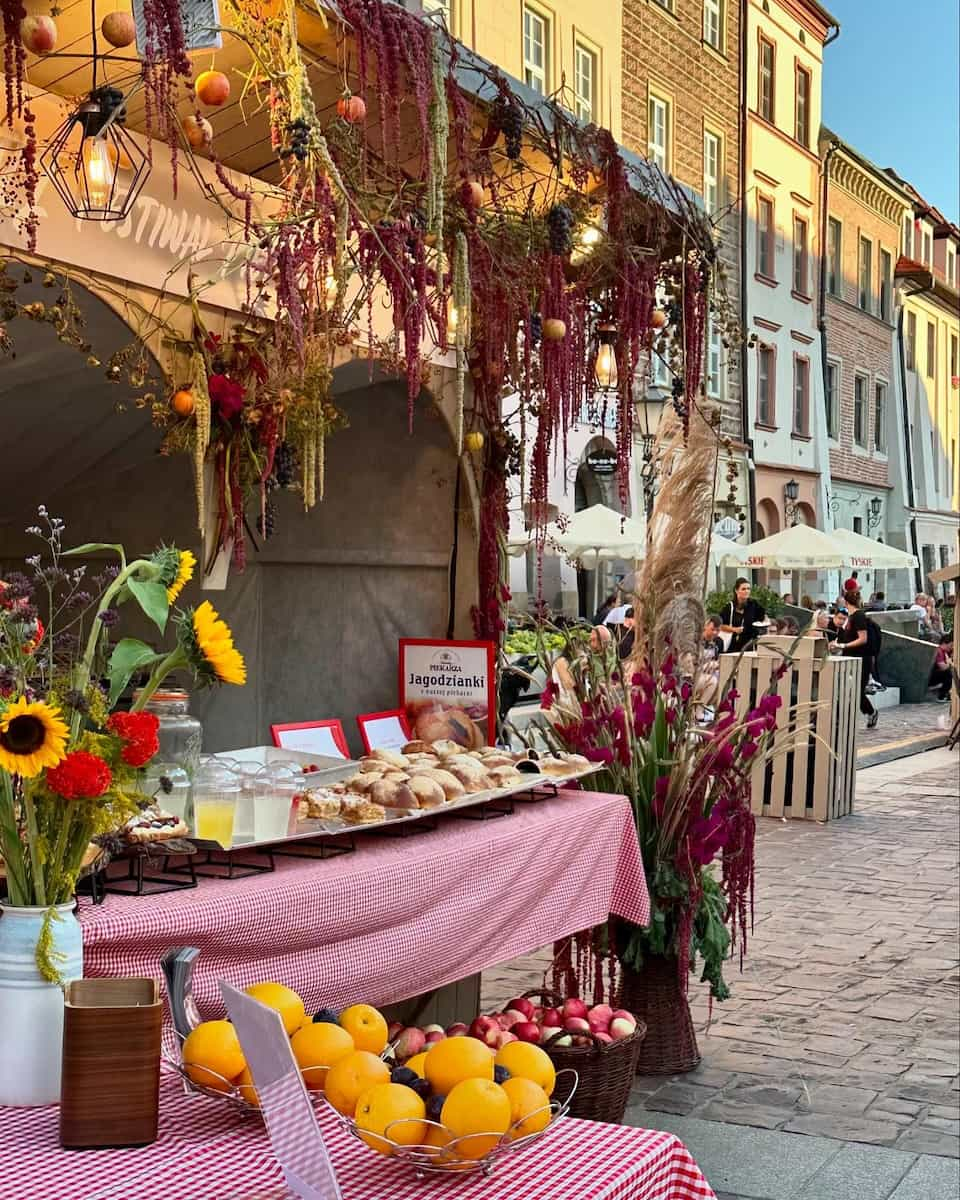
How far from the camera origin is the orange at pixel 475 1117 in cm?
192

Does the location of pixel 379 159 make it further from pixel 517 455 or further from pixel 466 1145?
pixel 466 1145

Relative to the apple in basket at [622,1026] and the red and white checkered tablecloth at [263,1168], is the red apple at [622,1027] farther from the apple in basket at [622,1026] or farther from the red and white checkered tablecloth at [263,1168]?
the red and white checkered tablecloth at [263,1168]

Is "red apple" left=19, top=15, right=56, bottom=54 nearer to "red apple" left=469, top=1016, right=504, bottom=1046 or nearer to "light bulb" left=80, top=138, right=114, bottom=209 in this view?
"light bulb" left=80, top=138, right=114, bottom=209

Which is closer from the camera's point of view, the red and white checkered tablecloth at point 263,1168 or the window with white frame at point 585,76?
the red and white checkered tablecloth at point 263,1168

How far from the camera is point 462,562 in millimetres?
6492

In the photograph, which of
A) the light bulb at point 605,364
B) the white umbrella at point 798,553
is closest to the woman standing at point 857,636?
the white umbrella at point 798,553

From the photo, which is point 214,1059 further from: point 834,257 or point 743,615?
point 834,257

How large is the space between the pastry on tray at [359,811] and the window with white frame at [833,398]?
31.0 meters

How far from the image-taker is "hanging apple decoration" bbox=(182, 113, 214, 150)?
438 cm

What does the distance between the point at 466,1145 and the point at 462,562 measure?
4655 mm

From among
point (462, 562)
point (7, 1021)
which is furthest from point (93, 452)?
point (7, 1021)

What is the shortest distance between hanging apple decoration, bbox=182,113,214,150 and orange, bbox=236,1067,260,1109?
3060 mm

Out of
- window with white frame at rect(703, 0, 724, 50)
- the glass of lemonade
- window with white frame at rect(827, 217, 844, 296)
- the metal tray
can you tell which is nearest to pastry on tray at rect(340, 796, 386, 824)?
the metal tray

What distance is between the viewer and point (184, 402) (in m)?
4.71
